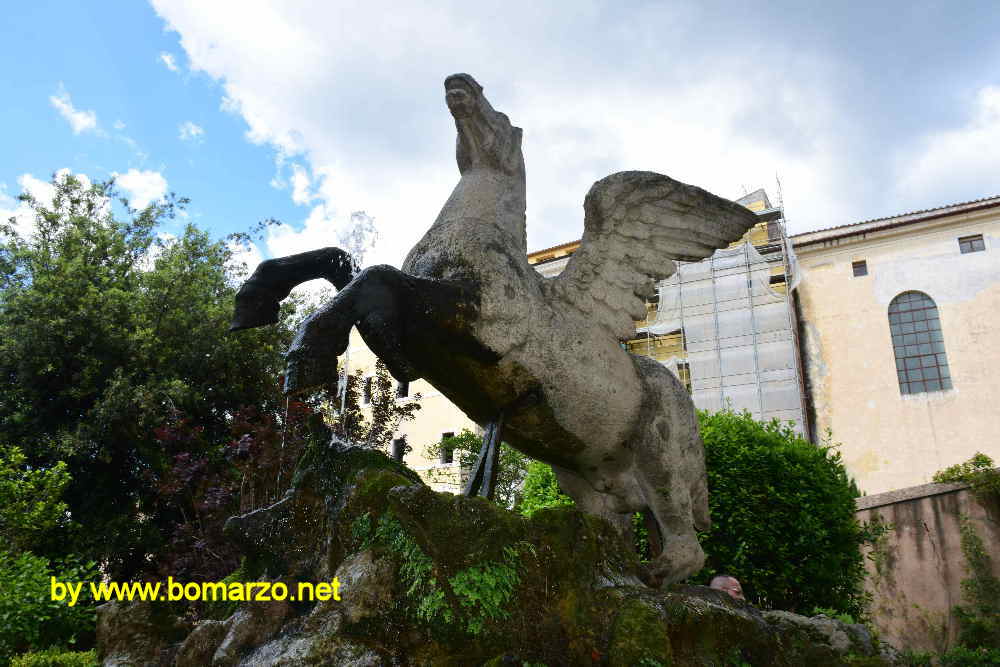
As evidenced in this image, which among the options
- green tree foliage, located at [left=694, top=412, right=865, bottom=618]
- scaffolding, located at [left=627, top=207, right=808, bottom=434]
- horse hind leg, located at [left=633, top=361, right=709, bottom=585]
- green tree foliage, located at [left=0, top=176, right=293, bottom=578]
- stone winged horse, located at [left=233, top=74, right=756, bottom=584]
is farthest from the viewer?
scaffolding, located at [left=627, top=207, right=808, bottom=434]

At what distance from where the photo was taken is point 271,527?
2.87m

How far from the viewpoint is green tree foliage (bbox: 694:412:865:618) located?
7.57 meters

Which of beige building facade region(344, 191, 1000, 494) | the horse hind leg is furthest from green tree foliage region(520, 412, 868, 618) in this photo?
beige building facade region(344, 191, 1000, 494)

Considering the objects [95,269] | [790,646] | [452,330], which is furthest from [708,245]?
[95,269]

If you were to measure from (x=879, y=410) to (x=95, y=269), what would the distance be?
65.4 feet

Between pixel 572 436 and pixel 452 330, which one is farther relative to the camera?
pixel 572 436

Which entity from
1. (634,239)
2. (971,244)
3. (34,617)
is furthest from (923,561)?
(971,244)

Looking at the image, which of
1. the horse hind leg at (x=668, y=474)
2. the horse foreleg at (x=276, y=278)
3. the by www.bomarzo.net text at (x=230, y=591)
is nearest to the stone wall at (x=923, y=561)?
the horse hind leg at (x=668, y=474)

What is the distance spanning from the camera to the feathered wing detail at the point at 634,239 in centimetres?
385

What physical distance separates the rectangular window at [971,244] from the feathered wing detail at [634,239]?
2124 centimetres

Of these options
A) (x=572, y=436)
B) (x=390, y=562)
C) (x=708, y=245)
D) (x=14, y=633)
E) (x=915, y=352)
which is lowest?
(x=14, y=633)

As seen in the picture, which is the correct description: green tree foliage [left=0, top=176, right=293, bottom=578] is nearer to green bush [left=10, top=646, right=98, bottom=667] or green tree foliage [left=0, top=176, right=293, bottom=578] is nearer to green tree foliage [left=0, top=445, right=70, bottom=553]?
green tree foliage [left=0, top=445, right=70, bottom=553]

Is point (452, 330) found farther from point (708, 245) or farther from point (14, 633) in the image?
point (14, 633)

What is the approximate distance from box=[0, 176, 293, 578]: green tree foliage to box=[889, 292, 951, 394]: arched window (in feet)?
56.5
